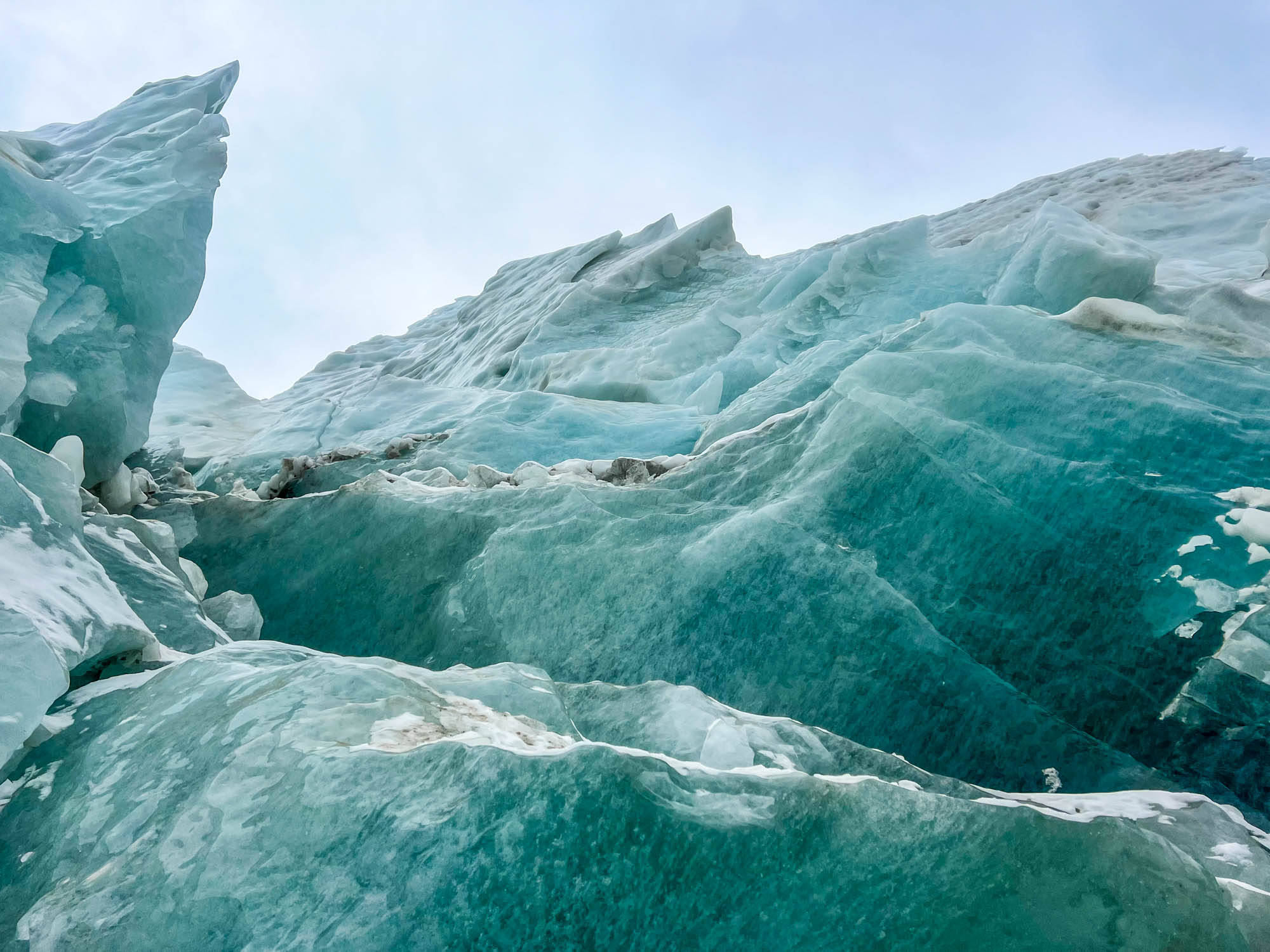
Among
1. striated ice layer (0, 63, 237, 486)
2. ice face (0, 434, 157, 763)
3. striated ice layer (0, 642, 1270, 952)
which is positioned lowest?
striated ice layer (0, 642, 1270, 952)

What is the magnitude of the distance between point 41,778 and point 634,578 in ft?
5.74

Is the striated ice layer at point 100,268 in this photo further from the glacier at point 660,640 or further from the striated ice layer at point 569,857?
the striated ice layer at point 569,857

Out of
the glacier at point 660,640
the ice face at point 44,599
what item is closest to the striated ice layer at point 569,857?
the glacier at point 660,640

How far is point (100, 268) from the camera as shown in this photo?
15.1 ft

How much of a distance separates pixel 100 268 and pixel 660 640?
371 centimetres

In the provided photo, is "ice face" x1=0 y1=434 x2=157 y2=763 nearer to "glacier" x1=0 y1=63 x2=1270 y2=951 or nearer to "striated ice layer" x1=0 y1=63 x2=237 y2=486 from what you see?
"glacier" x1=0 y1=63 x2=1270 y2=951

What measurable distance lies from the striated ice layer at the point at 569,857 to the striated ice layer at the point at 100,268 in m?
2.30

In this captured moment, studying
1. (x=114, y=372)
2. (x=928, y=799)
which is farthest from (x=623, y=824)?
(x=114, y=372)

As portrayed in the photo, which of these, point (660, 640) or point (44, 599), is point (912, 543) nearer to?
point (660, 640)

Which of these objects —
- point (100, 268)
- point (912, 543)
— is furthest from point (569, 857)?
point (100, 268)

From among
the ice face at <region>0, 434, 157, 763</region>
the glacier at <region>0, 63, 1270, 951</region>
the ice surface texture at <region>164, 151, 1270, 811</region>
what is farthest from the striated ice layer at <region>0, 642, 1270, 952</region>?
the ice surface texture at <region>164, 151, 1270, 811</region>

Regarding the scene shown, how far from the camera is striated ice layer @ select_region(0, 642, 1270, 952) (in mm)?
1497

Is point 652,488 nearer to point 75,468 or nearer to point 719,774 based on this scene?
point 719,774

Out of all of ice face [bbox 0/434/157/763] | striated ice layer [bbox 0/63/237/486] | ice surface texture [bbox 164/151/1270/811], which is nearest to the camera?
ice face [bbox 0/434/157/763]
